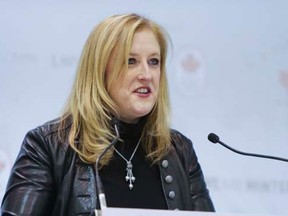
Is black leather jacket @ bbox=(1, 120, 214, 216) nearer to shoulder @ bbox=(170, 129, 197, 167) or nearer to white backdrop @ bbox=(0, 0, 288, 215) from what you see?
shoulder @ bbox=(170, 129, 197, 167)

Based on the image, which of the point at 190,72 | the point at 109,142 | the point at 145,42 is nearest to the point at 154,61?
the point at 145,42

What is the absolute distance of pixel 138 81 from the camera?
1.64m

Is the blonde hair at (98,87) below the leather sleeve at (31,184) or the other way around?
the other way around

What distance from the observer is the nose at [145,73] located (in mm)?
1635

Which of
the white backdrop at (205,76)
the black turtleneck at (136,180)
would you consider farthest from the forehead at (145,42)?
the white backdrop at (205,76)

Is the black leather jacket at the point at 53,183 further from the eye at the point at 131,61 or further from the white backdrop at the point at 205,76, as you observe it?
the white backdrop at the point at 205,76

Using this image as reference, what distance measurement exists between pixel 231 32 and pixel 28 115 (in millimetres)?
833

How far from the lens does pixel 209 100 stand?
2.56 metres

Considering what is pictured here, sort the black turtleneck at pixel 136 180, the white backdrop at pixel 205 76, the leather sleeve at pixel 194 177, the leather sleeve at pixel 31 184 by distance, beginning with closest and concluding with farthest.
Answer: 1. the leather sleeve at pixel 31 184
2. the black turtleneck at pixel 136 180
3. the leather sleeve at pixel 194 177
4. the white backdrop at pixel 205 76

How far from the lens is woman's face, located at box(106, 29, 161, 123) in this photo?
5.39 feet

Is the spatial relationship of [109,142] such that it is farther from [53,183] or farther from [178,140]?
[178,140]

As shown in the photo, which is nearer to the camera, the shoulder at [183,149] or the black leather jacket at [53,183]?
the black leather jacket at [53,183]

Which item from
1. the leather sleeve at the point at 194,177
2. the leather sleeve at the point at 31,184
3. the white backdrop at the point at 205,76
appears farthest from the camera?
the white backdrop at the point at 205,76

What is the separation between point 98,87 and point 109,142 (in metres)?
0.14
